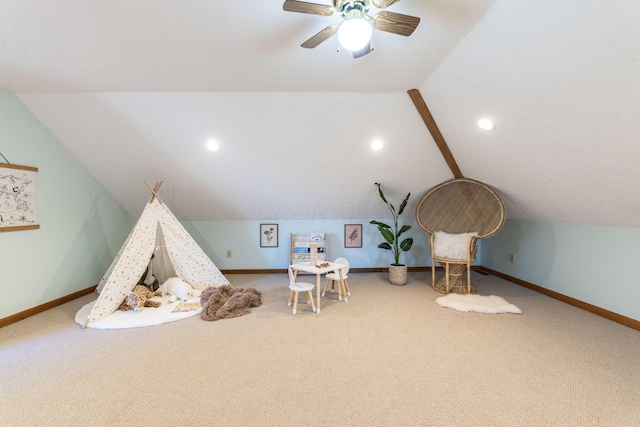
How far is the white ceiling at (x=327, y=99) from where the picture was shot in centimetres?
181

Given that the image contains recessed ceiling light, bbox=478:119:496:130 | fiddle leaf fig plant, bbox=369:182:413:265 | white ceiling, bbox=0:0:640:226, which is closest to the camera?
white ceiling, bbox=0:0:640:226

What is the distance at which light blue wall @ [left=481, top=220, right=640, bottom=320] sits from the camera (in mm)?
2879

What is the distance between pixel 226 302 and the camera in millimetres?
3342

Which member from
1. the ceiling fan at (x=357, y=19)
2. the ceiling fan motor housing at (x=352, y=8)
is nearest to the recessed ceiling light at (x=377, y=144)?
the ceiling fan at (x=357, y=19)

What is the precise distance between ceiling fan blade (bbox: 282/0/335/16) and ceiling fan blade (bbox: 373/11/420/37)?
0.25 meters

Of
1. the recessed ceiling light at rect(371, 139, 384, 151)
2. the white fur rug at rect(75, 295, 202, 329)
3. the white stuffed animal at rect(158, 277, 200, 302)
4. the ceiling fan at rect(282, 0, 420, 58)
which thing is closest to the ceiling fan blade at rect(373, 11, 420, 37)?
the ceiling fan at rect(282, 0, 420, 58)

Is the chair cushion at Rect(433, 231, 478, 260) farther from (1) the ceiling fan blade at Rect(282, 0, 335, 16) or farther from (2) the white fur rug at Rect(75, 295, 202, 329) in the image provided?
(1) the ceiling fan blade at Rect(282, 0, 335, 16)

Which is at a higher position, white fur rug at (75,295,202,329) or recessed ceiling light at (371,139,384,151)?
recessed ceiling light at (371,139,384,151)

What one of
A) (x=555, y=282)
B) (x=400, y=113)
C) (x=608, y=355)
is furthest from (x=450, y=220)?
(x=608, y=355)

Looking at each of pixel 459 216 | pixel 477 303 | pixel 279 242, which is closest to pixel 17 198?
pixel 279 242

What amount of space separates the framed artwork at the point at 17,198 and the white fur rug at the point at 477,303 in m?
4.44

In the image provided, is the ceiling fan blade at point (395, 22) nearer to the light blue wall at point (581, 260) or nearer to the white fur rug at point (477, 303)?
the white fur rug at point (477, 303)

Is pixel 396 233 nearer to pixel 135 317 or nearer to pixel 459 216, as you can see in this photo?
pixel 459 216

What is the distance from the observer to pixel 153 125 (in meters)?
3.35
